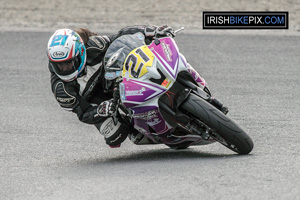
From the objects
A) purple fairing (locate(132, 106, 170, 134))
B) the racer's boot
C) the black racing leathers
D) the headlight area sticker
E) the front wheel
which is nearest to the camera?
the front wheel

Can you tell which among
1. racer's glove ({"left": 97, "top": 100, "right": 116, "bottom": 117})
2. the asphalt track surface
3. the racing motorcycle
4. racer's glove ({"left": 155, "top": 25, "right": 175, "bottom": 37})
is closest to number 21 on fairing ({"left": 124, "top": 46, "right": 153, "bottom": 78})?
the racing motorcycle

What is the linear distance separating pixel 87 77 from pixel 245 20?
318 inches

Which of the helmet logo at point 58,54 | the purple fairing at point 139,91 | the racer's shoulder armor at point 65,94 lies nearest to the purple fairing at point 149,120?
the purple fairing at point 139,91

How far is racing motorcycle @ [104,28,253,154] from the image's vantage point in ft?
19.7

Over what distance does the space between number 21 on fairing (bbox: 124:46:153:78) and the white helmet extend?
60cm

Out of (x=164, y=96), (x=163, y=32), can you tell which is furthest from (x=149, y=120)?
(x=163, y=32)

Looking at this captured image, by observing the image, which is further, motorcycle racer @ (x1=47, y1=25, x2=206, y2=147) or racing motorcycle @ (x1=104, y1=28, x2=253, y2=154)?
motorcycle racer @ (x1=47, y1=25, x2=206, y2=147)

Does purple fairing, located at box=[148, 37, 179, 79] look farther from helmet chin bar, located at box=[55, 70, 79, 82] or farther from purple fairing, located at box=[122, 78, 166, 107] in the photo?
helmet chin bar, located at box=[55, 70, 79, 82]

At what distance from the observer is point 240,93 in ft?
32.0

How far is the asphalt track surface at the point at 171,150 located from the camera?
5480 mm

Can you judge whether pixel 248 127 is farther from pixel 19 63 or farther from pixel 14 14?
pixel 14 14

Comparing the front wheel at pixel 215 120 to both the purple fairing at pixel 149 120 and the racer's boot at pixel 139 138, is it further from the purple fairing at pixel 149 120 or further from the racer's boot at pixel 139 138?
the racer's boot at pixel 139 138

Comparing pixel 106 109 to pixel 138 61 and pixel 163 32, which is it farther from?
pixel 163 32

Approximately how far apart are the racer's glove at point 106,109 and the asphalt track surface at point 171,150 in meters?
0.52
